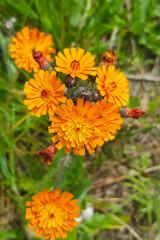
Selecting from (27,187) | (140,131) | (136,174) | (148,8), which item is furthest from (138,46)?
(27,187)

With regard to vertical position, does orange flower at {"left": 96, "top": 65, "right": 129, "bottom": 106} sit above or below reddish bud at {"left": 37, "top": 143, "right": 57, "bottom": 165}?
above

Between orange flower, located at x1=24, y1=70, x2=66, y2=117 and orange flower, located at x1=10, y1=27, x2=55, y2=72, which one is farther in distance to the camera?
orange flower, located at x1=10, y1=27, x2=55, y2=72

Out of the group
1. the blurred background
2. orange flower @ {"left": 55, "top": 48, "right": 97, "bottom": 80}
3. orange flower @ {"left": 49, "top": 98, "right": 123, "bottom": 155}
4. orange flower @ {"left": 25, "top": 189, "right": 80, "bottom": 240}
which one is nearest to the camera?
orange flower @ {"left": 49, "top": 98, "right": 123, "bottom": 155}

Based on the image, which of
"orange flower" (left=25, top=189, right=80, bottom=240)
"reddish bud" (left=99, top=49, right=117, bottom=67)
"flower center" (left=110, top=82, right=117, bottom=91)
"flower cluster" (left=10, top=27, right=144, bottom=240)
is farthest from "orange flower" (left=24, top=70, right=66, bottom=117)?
"orange flower" (left=25, top=189, right=80, bottom=240)

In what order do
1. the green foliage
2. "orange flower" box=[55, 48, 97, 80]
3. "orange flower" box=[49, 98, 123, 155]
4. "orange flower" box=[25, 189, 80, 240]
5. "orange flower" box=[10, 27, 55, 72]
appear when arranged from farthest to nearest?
the green foliage, "orange flower" box=[10, 27, 55, 72], "orange flower" box=[25, 189, 80, 240], "orange flower" box=[55, 48, 97, 80], "orange flower" box=[49, 98, 123, 155]

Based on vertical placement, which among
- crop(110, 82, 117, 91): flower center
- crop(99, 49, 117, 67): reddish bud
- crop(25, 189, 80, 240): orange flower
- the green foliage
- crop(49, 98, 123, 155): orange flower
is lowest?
crop(25, 189, 80, 240): orange flower

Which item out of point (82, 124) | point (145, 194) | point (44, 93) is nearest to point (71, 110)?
point (82, 124)

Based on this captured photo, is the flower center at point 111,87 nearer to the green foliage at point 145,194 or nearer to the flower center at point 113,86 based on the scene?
the flower center at point 113,86

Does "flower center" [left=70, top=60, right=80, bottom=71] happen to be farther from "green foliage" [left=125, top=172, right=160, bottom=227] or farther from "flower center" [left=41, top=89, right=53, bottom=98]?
"green foliage" [left=125, top=172, right=160, bottom=227]
